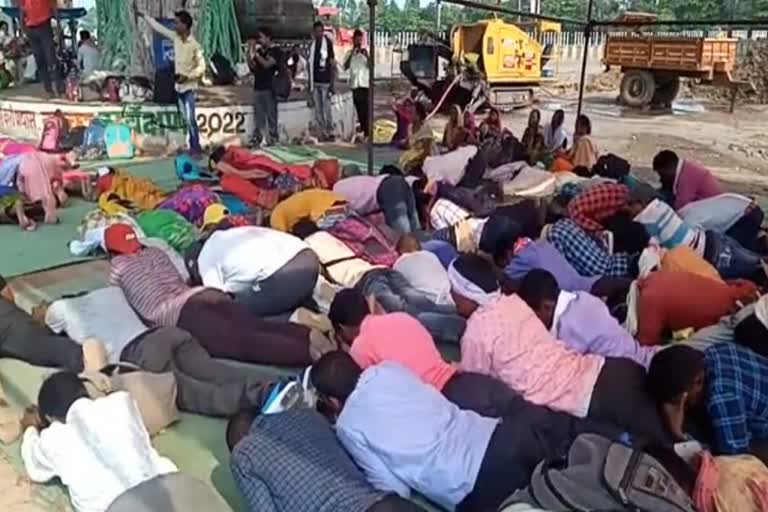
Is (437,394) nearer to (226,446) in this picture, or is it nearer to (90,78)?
(226,446)

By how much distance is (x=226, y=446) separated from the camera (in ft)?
8.66

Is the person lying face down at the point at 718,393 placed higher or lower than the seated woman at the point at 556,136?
lower

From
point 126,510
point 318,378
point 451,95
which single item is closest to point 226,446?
point 318,378

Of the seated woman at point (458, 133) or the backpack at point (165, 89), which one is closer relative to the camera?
the seated woman at point (458, 133)

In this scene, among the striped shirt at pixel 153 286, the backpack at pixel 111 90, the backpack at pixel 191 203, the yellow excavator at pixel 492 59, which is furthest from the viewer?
the yellow excavator at pixel 492 59

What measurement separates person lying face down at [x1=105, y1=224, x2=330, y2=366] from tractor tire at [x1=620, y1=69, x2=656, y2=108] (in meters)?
12.1

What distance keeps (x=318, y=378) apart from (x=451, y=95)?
329 inches

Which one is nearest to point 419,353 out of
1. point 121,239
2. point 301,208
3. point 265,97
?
point 301,208

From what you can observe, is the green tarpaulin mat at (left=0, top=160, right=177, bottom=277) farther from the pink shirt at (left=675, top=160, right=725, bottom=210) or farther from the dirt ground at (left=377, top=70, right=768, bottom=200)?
the dirt ground at (left=377, top=70, right=768, bottom=200)

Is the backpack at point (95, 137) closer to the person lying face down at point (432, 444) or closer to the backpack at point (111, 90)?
the backpack at point (111, 90)

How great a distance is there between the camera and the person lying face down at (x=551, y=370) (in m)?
2.52

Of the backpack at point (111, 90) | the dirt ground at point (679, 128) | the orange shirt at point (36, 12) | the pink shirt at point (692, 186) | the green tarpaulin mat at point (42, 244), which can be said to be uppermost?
the orange shirt at point (36, 12)

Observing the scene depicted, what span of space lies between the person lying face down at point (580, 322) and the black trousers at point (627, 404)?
0.20 metres

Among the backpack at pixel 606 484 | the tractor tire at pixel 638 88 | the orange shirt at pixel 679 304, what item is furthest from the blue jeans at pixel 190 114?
the tractor tire at pixel 638 88
